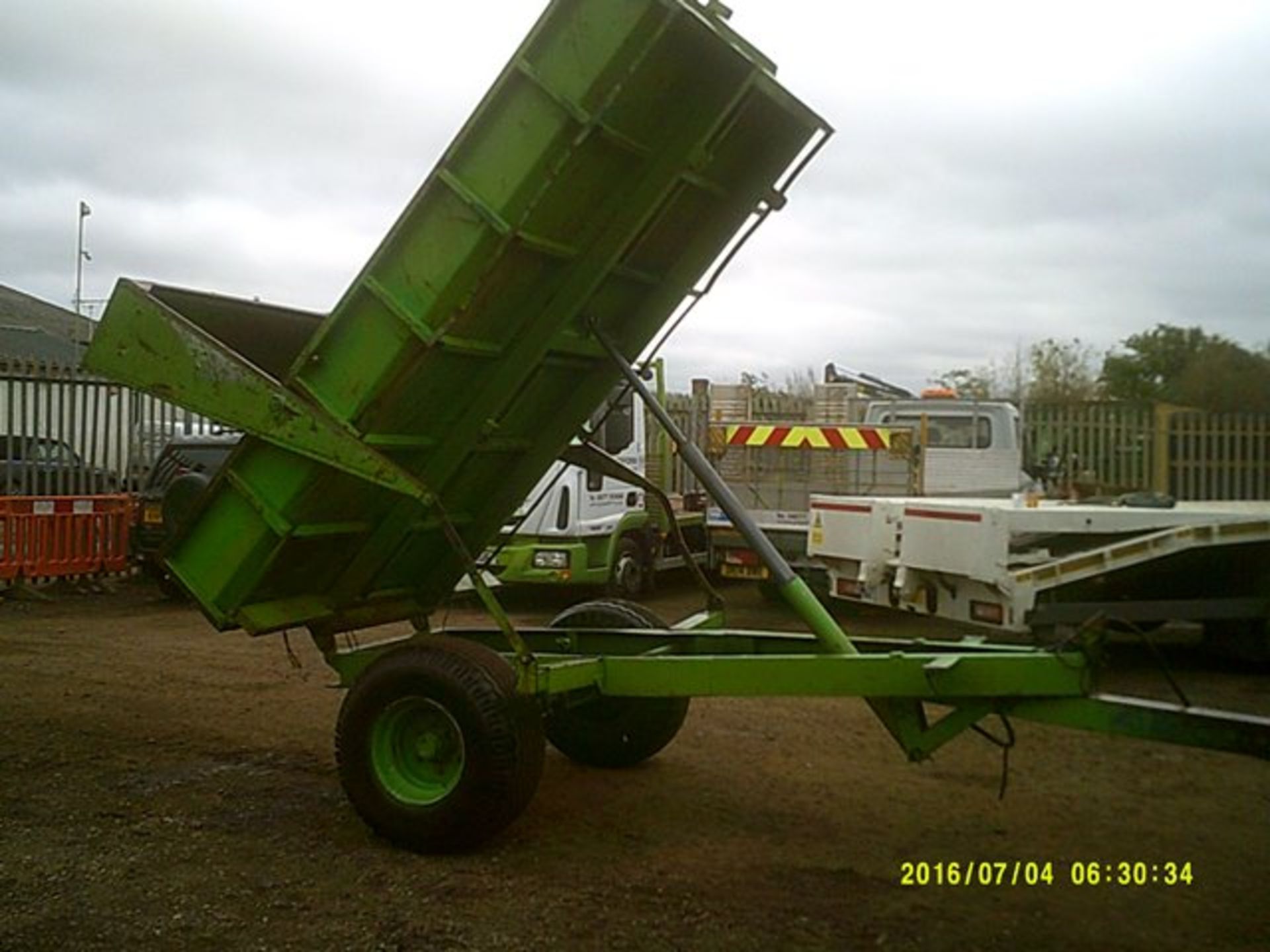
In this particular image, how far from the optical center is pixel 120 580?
15.0 meters

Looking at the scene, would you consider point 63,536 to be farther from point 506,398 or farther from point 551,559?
point 506,398

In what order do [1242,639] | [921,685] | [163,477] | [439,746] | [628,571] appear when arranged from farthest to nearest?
[163,477] → [628,571] → [1242,639] → [439,746] → [921,685]

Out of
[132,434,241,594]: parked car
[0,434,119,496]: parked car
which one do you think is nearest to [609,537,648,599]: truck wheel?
[132,434,241,594]: parked car

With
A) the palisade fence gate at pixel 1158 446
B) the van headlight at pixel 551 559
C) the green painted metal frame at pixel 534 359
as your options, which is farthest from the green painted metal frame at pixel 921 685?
the palisade fence gate at pixel 1158 446

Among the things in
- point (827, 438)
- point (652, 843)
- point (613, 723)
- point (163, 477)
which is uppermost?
point (827, 438)

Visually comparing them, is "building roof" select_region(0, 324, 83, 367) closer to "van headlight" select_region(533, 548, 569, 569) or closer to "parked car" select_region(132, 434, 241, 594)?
"parked car" select_region(132, 434, 241, 594)

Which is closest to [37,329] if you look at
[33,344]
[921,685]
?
[33,344]

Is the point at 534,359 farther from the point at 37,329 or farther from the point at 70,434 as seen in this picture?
the point at 37,329

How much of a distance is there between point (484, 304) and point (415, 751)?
6.57ft

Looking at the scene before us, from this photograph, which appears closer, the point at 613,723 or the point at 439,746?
the point at 439,746

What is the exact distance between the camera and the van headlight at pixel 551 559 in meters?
12.5

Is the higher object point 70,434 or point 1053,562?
point 70,434

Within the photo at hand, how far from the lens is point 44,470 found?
15.1 meters

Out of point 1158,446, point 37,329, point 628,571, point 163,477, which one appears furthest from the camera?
point 37,329
